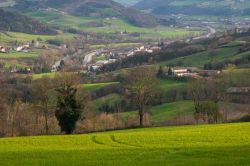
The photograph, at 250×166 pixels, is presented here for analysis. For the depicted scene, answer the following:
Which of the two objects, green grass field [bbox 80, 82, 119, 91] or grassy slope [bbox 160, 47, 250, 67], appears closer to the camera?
green grass field [bbox 80, 82, 119, 91]

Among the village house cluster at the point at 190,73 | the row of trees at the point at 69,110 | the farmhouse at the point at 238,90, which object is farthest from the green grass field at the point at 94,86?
the farmhouse at the point at 238,90

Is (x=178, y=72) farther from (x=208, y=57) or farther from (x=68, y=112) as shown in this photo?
(x=68, y=112)

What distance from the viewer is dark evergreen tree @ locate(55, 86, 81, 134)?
69750mm

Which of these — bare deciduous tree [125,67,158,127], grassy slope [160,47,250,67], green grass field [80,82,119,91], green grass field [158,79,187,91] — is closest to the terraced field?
grassy slope [160,47,250,67]

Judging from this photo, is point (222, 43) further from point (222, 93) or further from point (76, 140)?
point (76, 140)

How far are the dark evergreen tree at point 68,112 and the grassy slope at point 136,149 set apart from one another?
16.6 m

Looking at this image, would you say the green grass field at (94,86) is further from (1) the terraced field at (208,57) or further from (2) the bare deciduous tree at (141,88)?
(2) the bare deciduous tree at (141,88)

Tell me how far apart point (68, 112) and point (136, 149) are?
95.6 ft

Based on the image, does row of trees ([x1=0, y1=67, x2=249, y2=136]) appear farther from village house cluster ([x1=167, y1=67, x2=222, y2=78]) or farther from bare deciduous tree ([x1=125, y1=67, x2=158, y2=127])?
village house cluster ([x1=167, y1=67, x2=222, y2=78])

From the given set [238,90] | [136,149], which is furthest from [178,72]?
[136,149]

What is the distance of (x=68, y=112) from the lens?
6969cm

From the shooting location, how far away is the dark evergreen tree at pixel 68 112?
6975 centimetres

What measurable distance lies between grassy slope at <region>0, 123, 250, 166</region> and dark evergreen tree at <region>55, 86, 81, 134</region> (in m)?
16.6

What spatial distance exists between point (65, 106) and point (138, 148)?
2903 cm
